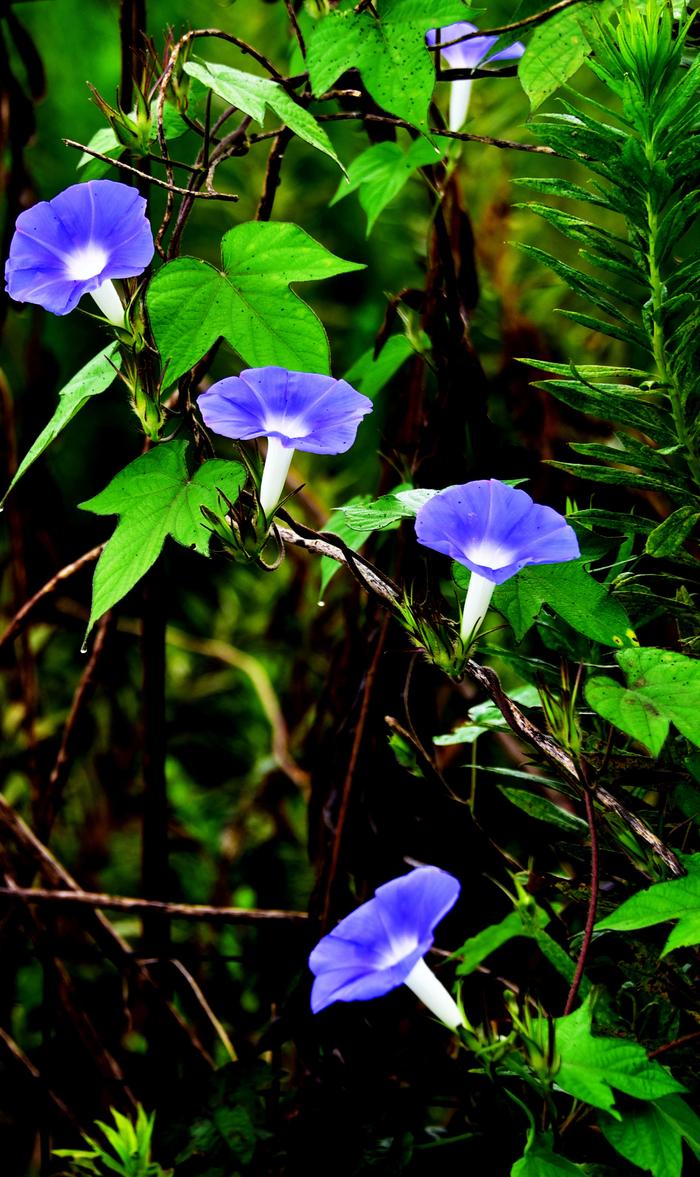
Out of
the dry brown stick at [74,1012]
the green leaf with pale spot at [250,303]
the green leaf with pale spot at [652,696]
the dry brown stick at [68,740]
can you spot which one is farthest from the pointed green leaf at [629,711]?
the dry brown stick at [74,1012]

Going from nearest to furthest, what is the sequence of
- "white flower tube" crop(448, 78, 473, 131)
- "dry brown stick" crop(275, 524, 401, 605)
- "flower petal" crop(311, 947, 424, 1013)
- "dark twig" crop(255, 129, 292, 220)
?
"flower petal" crop(311, 947, 424, 1013) < "dry brown stick" crop(275, 524, 401, 605) < "dark twig" crop(255, 129, 292, 220) < "white flower tube" crop(448, 78, 473, 131)

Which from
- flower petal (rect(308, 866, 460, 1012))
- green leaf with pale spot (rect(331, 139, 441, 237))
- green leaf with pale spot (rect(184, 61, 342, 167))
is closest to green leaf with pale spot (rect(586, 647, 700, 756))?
flower petal (rect(308, 866, 460, 1012))

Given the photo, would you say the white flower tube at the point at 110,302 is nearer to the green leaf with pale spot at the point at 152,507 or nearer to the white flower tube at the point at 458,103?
the green leaf with pale spot at the point at 152,507

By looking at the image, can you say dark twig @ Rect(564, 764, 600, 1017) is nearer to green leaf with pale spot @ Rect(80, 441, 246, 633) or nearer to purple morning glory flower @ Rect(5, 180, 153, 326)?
green leaf with pale spot @ Rect(80, 441, 246, 633)

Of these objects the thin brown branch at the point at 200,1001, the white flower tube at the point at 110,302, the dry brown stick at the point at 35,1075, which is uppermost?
the white flower tube at the point at 110,302

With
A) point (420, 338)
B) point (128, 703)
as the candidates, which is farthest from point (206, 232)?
point (420, 338)

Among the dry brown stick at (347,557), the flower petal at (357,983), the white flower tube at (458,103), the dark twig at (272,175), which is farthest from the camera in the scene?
the white flower tube at (458,103)

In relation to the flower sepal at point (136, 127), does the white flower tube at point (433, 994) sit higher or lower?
lower
